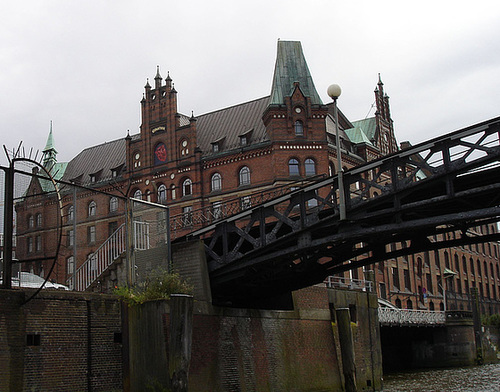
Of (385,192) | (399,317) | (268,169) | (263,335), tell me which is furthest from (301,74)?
(385,192)

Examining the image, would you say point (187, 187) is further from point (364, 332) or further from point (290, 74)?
point (364, 332)

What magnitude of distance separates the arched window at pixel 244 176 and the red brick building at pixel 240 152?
0.08 m

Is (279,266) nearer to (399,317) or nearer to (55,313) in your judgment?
(55,313)

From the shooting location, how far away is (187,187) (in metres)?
55.6

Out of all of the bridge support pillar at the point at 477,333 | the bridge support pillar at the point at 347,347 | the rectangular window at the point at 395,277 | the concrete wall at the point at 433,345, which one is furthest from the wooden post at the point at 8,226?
the rectangular window at the point at 395,277

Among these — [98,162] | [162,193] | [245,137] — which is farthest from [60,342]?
[98,162]

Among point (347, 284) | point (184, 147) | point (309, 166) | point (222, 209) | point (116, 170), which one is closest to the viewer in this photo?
point (222, 209)

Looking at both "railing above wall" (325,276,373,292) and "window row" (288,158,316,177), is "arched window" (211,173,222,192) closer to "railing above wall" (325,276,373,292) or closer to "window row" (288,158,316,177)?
"window row" (288,158,316,177)

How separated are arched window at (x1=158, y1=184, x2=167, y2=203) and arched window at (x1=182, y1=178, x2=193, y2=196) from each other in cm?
185

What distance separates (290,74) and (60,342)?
3782 cm

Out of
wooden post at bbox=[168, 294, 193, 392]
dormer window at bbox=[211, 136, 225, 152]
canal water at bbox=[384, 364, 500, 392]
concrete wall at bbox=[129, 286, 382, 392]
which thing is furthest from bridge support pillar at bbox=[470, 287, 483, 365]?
wooden post at bbox=[168, 294, 193, 392]

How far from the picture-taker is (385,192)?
2009cm

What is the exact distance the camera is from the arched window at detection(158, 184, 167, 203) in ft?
185

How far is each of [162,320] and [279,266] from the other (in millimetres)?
5351
